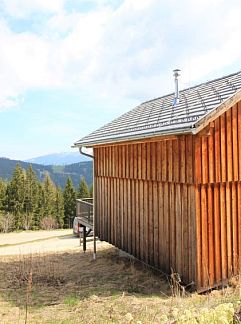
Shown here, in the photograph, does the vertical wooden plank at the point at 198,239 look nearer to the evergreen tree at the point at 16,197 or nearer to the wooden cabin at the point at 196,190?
the wooden cabin at the point at 196,190

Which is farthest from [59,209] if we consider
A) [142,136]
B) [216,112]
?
[216,112]

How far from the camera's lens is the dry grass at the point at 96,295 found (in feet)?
19.6

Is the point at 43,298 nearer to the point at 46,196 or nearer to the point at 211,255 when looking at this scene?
the point at 211,255

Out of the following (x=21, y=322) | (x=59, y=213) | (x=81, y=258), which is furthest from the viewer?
(x=59, y=213)

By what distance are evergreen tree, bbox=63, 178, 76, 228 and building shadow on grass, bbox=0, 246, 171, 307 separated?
1492 inches

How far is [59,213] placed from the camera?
171ft

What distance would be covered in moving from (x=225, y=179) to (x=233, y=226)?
1164mm

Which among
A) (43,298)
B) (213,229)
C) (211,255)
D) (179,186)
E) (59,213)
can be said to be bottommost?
(59,213)

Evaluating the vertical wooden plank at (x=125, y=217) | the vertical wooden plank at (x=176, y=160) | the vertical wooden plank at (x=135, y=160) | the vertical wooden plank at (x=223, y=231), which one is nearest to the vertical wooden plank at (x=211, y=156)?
the vertical wooden plank at (x=223, y=231)

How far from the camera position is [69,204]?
52.1 metres

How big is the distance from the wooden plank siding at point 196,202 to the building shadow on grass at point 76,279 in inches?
23.8

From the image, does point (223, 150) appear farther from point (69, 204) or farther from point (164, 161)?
point (69, 204)

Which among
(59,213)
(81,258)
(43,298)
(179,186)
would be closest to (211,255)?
(179,186)

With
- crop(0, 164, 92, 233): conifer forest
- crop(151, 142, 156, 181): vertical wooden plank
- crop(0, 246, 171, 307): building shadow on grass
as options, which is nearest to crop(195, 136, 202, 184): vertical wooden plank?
crop(151, 142, 156, 181): vertical wooden plank
